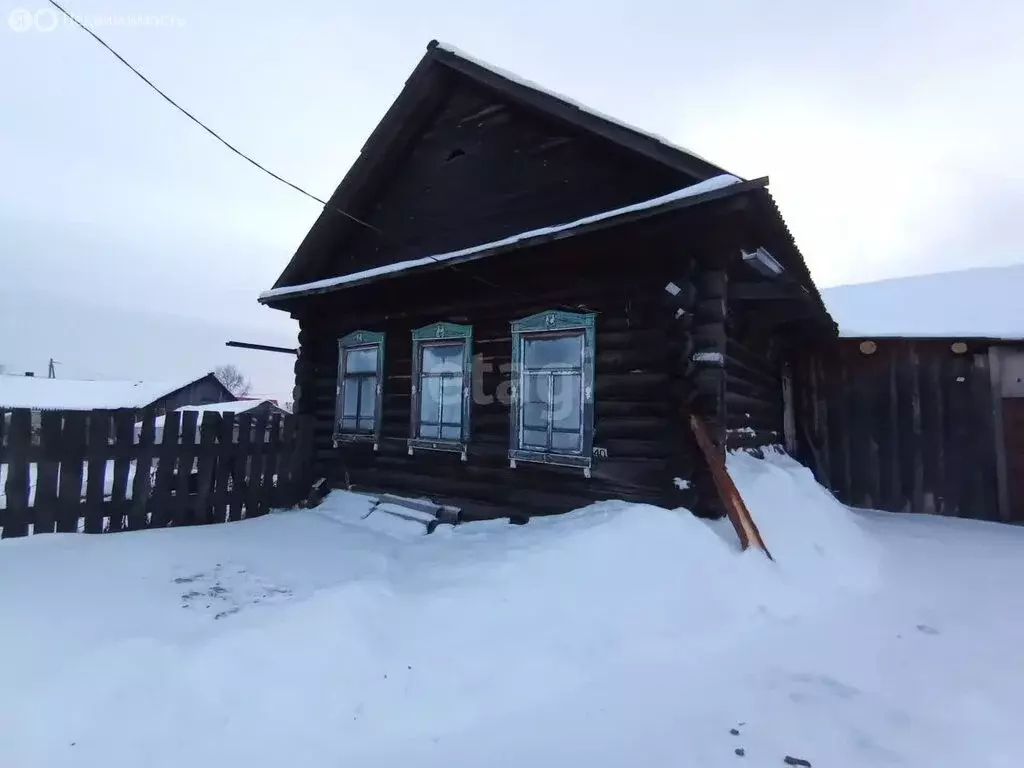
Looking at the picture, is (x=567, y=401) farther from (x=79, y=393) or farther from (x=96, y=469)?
(x=79, y=393)

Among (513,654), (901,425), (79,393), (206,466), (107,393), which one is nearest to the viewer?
(513,654)

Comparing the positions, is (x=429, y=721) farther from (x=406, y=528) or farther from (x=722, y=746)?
(x=406, y=528)

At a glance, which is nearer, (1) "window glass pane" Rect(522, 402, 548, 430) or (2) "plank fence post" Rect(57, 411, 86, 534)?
(2) "plank fence post" Rect(57, 411, 86, 534)

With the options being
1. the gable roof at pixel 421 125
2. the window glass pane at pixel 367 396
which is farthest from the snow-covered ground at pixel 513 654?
the gable roof at pixel 421 125

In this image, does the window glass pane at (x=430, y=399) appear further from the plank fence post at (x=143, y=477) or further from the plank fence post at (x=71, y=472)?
the plank fence post at (x=71, y=472)

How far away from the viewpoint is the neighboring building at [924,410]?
949 cm

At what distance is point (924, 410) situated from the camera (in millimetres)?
10117

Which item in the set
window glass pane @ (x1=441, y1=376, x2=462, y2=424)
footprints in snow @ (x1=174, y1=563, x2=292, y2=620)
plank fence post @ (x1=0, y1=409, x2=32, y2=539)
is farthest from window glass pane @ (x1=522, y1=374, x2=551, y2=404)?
plank fence post @ (x1=0, y1=409, x2=32, y2=539)

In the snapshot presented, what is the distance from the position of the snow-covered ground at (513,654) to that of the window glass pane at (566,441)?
35.8 inches

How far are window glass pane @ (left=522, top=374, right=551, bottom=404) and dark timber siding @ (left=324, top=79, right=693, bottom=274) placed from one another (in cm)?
206

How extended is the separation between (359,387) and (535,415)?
12.0 ft

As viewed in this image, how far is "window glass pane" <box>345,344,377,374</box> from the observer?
8.91 m

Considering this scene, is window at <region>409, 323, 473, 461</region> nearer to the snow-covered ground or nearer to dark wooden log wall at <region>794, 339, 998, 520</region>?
the snow-covered ground

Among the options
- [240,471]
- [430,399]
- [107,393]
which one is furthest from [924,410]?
[107,393]
